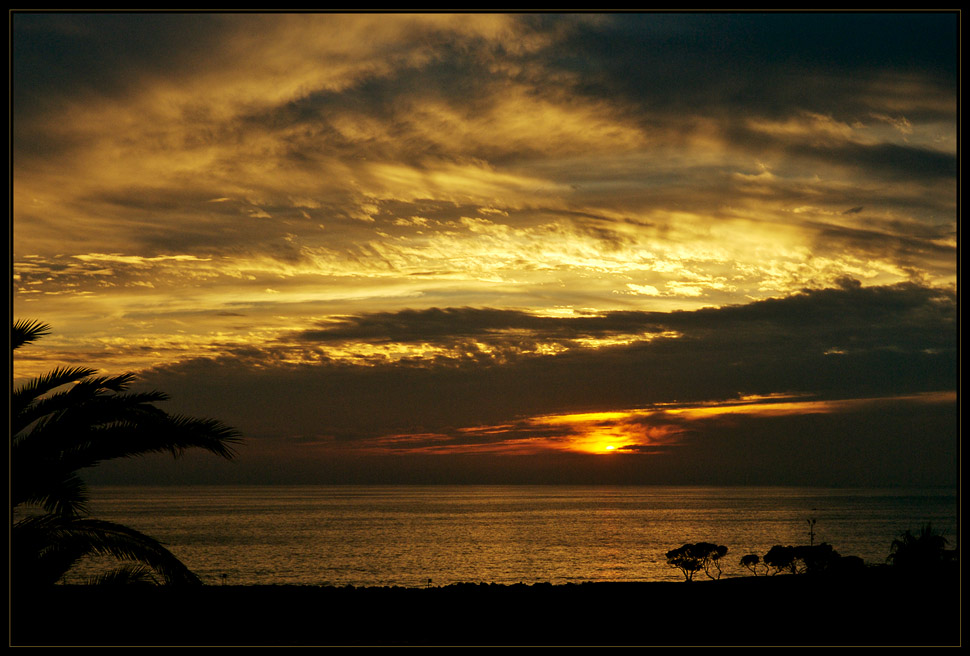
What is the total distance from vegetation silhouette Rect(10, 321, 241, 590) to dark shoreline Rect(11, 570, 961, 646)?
56 centimetres

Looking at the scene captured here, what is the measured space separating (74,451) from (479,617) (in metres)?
6.55

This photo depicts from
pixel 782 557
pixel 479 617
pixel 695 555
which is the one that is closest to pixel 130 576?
pixel 479 617

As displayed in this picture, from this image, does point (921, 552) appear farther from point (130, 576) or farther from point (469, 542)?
point (469, 542)

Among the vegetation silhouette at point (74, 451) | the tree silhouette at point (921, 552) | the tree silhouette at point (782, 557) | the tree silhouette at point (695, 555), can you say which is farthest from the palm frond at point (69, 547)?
the tree silhouette at point (695, 555)

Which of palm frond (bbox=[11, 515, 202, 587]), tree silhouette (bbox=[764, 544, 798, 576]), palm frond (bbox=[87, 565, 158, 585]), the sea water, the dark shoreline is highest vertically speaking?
palm frond (bbox=[11, 515, 202, 587])

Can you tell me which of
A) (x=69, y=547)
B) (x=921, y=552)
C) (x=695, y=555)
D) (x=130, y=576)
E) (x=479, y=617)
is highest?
(x=69, y=547)

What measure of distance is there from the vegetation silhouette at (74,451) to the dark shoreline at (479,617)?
556 millimetres

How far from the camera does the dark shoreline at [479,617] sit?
35.0 ft

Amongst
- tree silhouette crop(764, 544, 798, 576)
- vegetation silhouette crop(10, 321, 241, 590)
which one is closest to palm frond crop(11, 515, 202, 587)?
vegetation silhouette crop(10, 321, 241, 590)

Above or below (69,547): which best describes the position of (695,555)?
below

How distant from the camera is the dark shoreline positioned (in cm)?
1067

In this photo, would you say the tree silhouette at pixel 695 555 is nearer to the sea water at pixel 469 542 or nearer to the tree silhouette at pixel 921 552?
the sea water at pixel 469 542

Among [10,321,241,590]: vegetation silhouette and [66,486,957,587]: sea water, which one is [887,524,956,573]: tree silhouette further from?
[10,321,241,590]: vegetation silhouette

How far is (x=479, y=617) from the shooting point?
12305 mm
